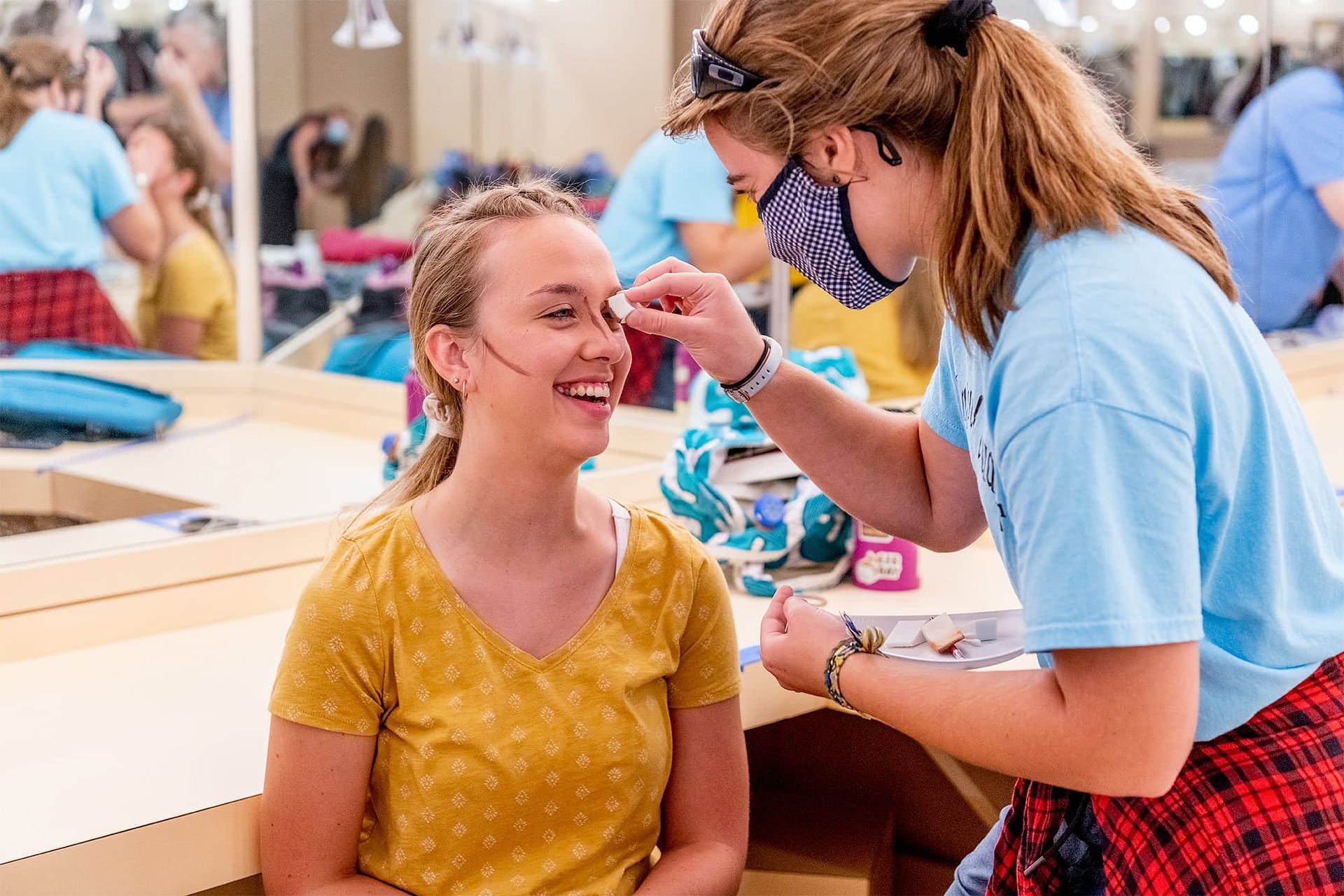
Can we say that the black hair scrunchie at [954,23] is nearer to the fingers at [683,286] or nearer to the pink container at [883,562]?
the fingers at [683,286]

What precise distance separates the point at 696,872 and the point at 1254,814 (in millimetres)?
625

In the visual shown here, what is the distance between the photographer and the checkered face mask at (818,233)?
3.82ft

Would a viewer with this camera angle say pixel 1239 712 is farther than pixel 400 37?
No

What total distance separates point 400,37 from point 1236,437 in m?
3.98

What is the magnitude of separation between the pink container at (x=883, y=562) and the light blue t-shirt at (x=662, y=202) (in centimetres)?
106

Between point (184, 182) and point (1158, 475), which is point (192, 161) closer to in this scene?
point (184, 182)

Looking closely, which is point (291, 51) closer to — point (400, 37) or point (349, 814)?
point (400, 37)

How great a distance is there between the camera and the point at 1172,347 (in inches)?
37.8

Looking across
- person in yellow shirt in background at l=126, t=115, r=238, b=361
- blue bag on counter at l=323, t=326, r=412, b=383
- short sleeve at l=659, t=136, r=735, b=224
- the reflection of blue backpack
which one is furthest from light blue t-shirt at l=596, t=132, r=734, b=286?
person in yellow shirt in background at l=126, t=115, r=238, b=361

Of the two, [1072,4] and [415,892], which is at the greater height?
[1072,4]

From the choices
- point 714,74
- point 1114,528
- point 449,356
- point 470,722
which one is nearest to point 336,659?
point 470,722

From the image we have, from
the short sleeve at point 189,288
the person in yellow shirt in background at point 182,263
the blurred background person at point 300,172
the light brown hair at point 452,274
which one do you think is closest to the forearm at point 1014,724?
the light brown hair at point 452,274

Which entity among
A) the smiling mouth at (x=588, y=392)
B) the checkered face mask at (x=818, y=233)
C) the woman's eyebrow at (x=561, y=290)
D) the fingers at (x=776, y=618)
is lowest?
Answer: the fingers at (x=776, y=618)

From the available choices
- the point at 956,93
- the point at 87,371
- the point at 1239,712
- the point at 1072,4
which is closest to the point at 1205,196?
the point at 956,93
